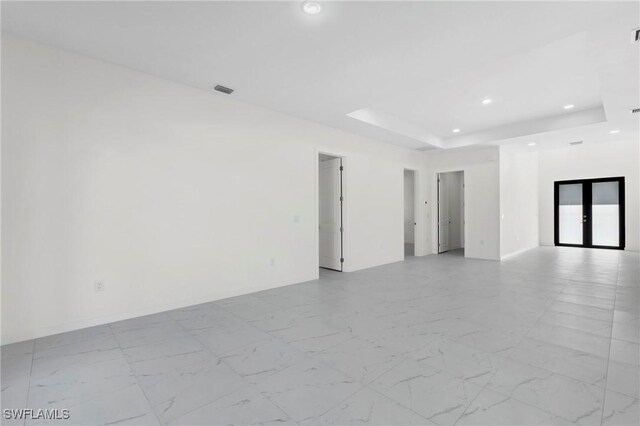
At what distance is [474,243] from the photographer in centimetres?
745

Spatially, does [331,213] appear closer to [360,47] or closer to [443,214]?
[360,47]

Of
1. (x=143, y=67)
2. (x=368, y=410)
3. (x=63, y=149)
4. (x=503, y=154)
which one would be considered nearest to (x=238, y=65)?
(x=143, y=67)

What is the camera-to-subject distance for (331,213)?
5.96 metres

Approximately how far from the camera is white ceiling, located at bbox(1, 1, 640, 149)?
2391 mm

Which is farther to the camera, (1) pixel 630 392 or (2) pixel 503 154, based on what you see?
(2) pixel 503 154

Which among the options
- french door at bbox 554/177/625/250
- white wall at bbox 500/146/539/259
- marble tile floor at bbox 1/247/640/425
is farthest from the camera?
Answer: french door at bbox 554/177/625/250

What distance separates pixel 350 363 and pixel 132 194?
113 inches

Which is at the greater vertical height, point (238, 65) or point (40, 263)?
point (238, 65)

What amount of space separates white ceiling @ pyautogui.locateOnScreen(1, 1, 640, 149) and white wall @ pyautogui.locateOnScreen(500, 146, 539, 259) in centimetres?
269

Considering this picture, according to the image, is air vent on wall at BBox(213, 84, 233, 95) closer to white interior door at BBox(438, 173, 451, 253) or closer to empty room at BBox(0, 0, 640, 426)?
empty room at BBox(0, 0, 640, 426)

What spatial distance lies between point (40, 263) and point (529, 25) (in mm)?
4872

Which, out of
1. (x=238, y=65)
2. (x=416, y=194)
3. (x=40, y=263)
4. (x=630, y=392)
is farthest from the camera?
(x=416, y=194)

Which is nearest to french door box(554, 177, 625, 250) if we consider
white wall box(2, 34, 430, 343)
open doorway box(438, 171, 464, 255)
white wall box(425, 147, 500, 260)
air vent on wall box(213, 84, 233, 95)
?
open doorway box(438, 171, 464, 255)

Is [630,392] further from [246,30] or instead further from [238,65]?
[238,65]
